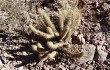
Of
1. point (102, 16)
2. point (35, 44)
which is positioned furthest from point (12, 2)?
point (102, 16)

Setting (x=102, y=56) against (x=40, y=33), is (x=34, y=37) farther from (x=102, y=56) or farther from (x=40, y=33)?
(x=102, y=56)

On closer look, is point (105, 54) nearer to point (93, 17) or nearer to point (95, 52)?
point (95, 52)

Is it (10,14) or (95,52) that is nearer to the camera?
(95,52)

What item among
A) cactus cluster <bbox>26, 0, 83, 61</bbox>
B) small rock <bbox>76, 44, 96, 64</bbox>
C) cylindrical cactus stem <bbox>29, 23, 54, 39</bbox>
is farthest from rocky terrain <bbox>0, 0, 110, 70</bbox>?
cylindrical cactus stem <bbox>29, 23, 54, 39</bbox>

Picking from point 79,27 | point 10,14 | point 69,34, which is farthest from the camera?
point 10,14

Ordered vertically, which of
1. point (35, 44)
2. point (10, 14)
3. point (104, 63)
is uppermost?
point (10, 14)

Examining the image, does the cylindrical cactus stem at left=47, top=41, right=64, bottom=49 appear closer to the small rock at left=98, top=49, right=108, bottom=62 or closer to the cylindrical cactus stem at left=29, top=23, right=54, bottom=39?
the cylindrical cactus stem at left=29, top=23, right=54, bottom=39

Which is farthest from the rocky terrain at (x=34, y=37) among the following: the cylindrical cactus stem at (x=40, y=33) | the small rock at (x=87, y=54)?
the cylindrical cactus stem at (x=40, y=33)

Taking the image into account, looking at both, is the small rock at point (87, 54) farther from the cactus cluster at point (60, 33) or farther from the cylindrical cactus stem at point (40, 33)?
the cylindrical cactus stem at point (40, 33)

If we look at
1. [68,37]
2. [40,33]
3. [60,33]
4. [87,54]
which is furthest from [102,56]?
[40,33]

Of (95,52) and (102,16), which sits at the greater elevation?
(102,16)
